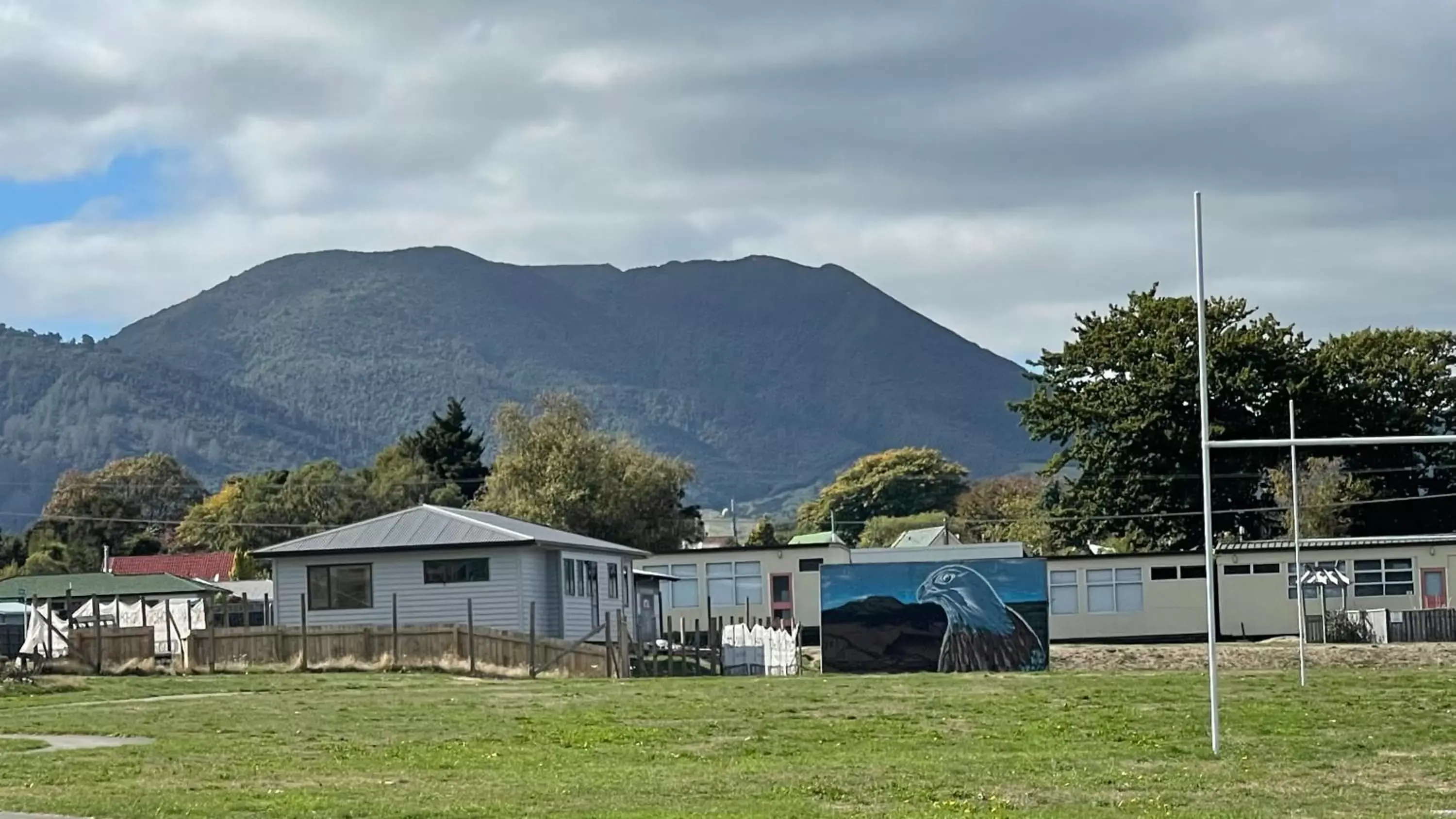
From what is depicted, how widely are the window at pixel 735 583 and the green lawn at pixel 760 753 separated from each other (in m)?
38.2

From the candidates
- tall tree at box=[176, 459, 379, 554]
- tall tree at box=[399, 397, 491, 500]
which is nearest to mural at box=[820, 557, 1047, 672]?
tall tree at box=[176, 459, 379, 554]

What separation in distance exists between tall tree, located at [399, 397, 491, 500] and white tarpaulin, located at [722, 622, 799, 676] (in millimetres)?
73976

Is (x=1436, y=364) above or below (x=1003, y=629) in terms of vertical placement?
above

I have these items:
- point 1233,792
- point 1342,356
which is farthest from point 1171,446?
point 1233,792

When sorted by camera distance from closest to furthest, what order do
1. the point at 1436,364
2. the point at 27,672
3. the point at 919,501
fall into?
the point at 27,672 → the point at 1436,364 → the point at 919,501

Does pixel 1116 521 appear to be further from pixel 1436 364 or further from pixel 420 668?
pixel 420 668

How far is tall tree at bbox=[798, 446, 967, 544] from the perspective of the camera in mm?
172625

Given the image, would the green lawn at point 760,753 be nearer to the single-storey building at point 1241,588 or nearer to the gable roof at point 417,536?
the gable roof at point 417,536

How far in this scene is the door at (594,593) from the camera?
197 ft

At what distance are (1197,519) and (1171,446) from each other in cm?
320

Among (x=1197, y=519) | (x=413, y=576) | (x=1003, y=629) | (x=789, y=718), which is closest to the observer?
(x=789, y=718)

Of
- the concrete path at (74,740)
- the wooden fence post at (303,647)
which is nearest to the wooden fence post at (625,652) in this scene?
the wooden fence post at (303,647)

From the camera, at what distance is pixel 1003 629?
5138 cm

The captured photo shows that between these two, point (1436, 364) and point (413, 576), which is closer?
point (413, 576)
